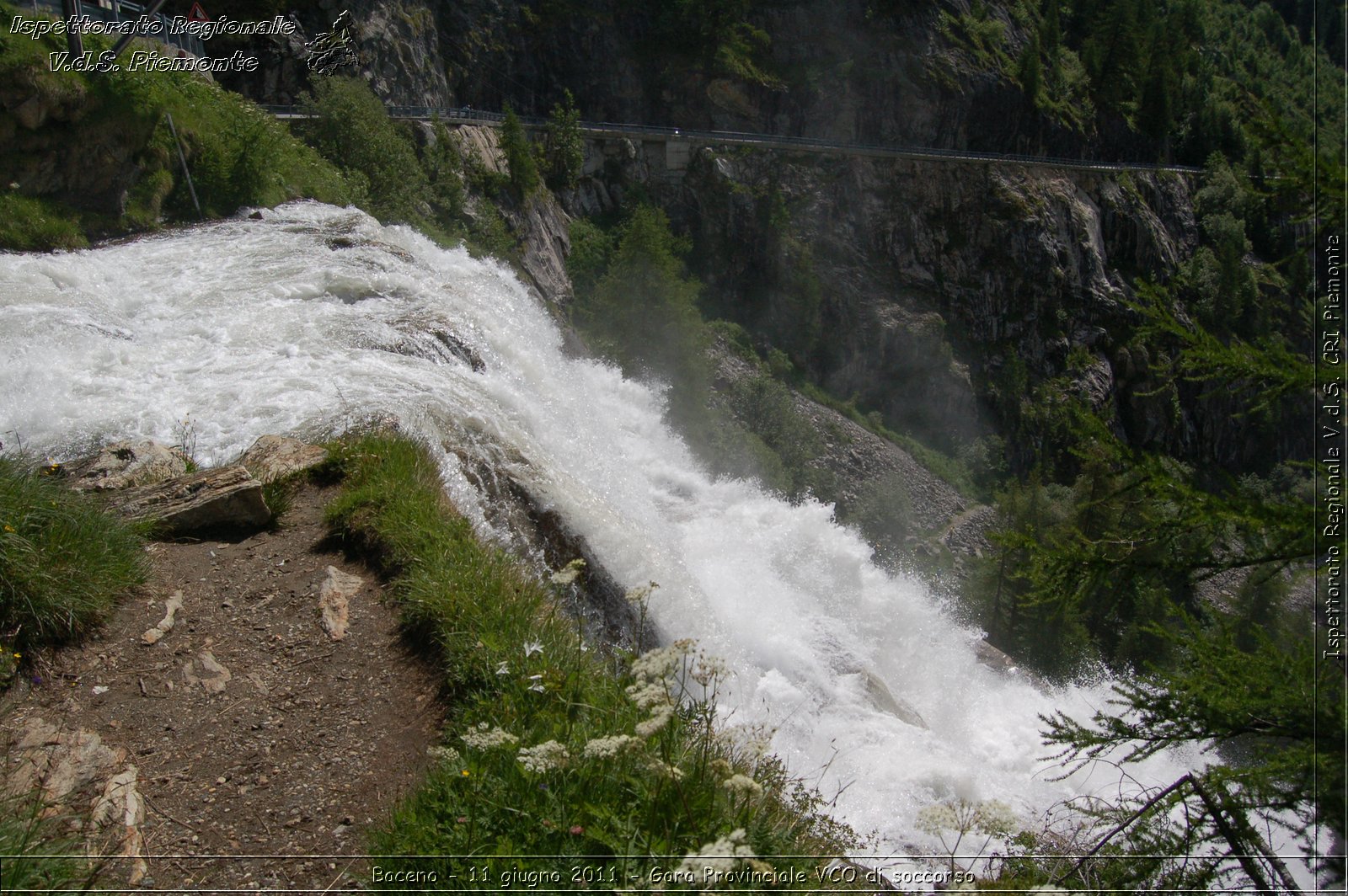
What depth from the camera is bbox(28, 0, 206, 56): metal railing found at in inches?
622

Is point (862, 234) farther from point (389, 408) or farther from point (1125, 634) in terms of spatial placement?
point (389, 408)

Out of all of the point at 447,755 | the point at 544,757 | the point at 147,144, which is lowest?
the point at 447,755

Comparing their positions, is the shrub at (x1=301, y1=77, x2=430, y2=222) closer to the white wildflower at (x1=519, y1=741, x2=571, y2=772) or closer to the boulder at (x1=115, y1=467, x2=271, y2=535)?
Result: the boulder at (x1=115, y1=467, x2=271, y2=535)

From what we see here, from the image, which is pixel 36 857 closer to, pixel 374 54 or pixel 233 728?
Result: pixel 233 728

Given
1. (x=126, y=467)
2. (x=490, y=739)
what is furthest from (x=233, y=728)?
(x=126, y=467)

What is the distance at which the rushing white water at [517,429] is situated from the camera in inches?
369

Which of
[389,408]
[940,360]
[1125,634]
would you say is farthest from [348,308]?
[940,360]

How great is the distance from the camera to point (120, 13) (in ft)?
61.8

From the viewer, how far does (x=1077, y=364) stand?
5025cm

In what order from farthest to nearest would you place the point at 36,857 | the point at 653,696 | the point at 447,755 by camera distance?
the point at 447,755 → the point at 653,696 → the point at 36,857

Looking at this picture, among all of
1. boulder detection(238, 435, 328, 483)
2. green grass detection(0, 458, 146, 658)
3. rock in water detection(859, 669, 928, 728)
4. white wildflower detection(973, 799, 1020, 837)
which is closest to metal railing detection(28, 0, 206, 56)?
boulder detection(238, 435, 328, 483)

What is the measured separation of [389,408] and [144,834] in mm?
6229

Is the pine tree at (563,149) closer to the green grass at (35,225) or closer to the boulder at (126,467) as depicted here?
the green grass at (35,225)

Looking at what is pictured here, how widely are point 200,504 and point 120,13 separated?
18.6 metres
